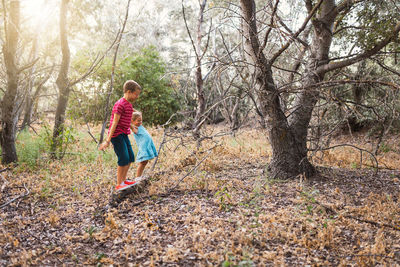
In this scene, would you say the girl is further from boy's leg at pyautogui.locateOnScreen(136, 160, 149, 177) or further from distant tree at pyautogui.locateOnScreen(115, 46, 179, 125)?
distant tree at pyautogui.locateOnScreen(115, 46, 179, 125)

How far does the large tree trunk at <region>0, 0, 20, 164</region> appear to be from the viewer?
579cm

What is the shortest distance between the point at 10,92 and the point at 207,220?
17.1 ft

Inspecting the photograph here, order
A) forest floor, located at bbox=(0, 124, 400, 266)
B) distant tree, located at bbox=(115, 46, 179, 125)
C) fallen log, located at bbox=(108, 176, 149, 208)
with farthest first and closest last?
distant tree, located at bbox=(115, 46, 179, 125) < fallen log, located at bbox=(108, 176, 149, 208) < forest floor, located at bbox=(0, 124, 400, 266)

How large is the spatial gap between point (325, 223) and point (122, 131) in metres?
3.13

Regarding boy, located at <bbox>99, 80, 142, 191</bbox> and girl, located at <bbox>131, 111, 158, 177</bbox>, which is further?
girl, located at <bbox>131, 111, 158, 177</bbox>

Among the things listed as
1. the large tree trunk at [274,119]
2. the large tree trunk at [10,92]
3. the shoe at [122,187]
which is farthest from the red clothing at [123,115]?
the large tree trunk at [10,92]

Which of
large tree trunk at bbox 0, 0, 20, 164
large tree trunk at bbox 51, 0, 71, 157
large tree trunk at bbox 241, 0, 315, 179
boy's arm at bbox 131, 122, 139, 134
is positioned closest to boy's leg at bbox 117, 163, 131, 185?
boy's arm at bbox 131, 122, 139, 134

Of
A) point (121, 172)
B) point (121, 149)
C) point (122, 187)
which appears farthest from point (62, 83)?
point (122, 187)

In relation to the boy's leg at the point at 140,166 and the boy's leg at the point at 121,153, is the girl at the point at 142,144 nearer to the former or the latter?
the boy's leg at the point at 140,166

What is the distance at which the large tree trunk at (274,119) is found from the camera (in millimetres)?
4254

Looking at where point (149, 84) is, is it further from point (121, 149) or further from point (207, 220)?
point (207, 220)

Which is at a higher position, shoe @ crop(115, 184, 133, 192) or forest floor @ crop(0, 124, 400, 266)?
shoe @ crop(115, 184, 133, 192)

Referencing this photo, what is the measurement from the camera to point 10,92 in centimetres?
591

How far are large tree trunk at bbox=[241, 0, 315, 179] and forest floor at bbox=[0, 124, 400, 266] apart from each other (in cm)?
25
